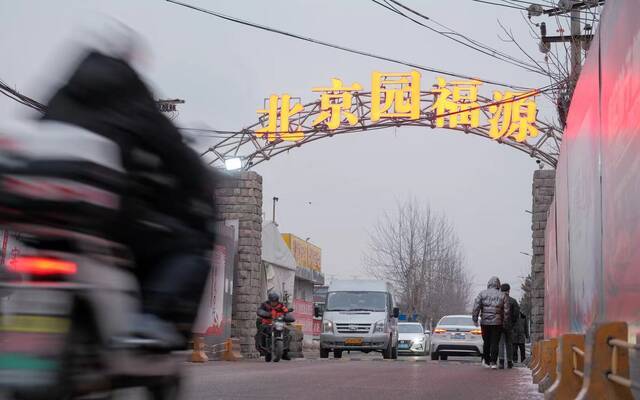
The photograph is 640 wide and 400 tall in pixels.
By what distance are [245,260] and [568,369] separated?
18.1m

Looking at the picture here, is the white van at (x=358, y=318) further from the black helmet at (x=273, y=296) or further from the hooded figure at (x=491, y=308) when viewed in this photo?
the hooded figure at (x=491, y=308)

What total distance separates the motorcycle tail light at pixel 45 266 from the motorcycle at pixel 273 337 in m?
17.8

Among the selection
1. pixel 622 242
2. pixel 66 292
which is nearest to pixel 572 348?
pixel 622 242

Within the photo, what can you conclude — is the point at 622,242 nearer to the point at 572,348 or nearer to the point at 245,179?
the point at 572,348

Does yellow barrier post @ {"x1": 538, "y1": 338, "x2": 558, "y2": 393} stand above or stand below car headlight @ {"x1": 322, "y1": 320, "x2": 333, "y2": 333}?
below

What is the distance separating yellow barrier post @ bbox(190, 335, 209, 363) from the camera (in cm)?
2000

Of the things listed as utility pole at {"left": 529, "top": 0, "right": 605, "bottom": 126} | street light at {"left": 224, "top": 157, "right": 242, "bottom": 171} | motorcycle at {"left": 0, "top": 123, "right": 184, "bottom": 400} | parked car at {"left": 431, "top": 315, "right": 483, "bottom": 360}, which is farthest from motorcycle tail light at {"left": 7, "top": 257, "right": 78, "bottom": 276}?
parked car at {"left": 431, "top": 315, "right": 483, "bottom": 360}

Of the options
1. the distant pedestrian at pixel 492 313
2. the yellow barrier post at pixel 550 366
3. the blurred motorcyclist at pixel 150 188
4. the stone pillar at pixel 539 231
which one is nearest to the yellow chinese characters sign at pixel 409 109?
the stone pillar at pixel 539 231

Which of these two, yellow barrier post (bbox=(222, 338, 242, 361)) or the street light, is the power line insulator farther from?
yellow barrier post (bbox=(222, 338, 242, 361))

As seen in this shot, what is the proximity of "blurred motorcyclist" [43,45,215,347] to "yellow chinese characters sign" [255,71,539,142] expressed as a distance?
21.0m

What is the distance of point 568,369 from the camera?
771 centimetres

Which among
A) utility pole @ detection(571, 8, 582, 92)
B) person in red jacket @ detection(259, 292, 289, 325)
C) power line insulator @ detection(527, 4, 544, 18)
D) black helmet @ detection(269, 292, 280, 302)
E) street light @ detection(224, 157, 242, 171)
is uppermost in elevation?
power line insulator @ detection(527, 4, 544, 18)

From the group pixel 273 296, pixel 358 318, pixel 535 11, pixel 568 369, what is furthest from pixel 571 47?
pixel 358 318

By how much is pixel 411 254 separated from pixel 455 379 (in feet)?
179
